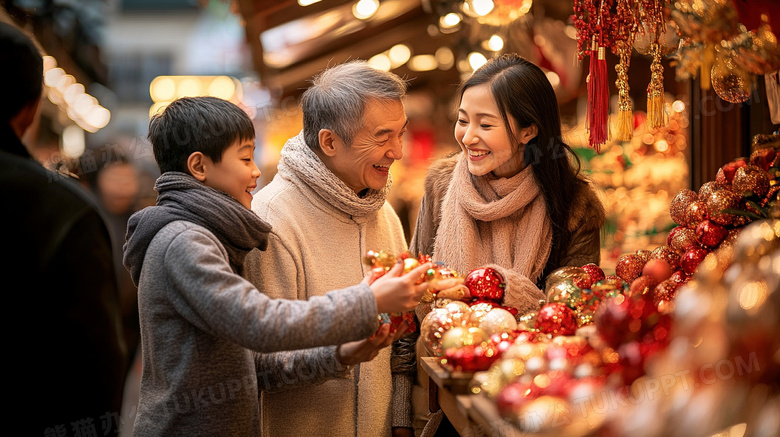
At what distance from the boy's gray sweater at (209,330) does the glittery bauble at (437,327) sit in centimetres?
20

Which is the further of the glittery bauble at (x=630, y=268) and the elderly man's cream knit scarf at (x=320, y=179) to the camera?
the elderly man's cream knit scarf at (x=320, y=179)

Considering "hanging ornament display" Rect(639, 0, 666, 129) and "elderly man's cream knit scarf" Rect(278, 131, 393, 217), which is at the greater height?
"hanging ornament display" Rect(639, 0, 666, 129)

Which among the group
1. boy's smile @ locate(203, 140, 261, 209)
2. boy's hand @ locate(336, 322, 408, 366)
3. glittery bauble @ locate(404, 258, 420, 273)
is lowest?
boy's hand @ locate(336, 322, 408, 366)

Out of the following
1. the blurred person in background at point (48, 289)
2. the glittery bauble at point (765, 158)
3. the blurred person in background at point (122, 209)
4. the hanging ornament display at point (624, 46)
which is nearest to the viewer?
the blurred person in background at point (48, 289)

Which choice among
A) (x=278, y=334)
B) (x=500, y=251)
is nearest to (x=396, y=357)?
(x=500, y=251)

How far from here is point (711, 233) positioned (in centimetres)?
179

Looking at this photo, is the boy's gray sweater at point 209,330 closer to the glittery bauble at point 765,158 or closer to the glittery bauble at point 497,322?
the glittery bauble at point 497,322

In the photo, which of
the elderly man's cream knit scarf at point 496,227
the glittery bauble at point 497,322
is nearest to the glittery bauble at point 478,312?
the glittery bauble at point 497,322

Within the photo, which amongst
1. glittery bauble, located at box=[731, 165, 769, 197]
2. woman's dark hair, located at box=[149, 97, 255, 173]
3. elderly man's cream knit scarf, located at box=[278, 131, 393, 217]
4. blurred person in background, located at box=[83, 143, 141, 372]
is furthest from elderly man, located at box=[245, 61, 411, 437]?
blurred person in background, located at box=[83, 143, 141, 372]

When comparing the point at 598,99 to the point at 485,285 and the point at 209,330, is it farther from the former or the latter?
the point at 209,330

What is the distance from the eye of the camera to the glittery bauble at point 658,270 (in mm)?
1746

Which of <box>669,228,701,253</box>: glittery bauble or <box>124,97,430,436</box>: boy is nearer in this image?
<box>124,97,430,436</box>: boy

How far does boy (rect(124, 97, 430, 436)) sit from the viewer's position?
1.64 m

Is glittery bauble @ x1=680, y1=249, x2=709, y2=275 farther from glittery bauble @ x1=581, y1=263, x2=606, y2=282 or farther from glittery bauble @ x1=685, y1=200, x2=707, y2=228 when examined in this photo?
glittery bauble @ x1=581, y1=263, x2=606, y2=282
